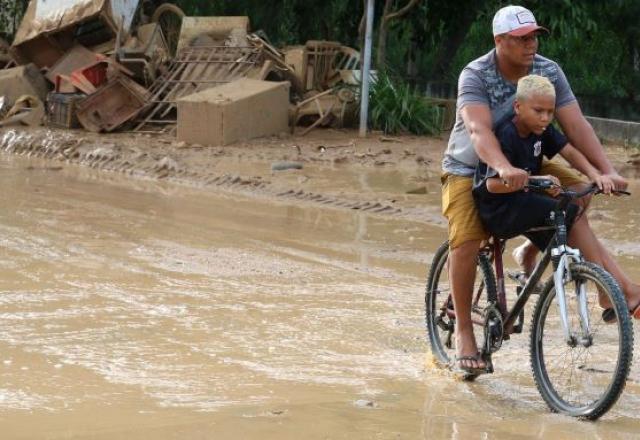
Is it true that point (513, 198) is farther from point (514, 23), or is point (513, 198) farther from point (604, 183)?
point (514, 23)

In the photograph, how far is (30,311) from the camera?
6.58 metres

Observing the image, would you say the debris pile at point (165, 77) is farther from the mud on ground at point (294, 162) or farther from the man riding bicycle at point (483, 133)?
the man riding bicycle at point (483, 133)

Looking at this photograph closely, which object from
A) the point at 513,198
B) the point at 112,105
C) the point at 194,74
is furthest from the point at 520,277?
the point at 194,74

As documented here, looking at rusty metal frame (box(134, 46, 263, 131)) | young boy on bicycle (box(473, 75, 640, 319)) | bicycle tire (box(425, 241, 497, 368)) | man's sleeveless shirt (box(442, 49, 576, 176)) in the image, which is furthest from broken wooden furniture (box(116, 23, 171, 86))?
young boy on bicycle (box(473, 75, 640, 319))

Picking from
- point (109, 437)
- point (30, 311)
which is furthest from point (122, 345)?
point (109, 437)

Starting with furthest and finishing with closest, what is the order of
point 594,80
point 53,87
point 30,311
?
point 594,80
point 53,87
point 30,311

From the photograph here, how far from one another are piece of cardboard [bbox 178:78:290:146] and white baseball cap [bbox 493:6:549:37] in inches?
396

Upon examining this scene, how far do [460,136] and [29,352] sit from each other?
2.24 metres

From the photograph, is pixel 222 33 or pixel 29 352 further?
pixel 222 33

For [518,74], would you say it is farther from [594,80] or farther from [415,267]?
[594,80]

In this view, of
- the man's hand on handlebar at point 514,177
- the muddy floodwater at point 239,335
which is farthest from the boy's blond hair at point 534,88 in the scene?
the muddy floodwater at point 239,335

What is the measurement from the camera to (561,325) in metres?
4.99

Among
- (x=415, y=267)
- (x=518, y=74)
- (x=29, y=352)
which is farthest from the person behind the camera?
(x=415, y=267)

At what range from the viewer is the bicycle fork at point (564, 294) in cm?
475
